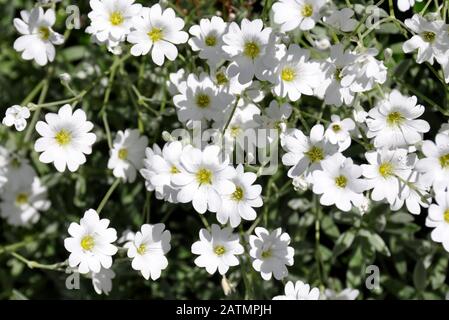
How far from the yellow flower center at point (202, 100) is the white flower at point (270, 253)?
13.1 inches

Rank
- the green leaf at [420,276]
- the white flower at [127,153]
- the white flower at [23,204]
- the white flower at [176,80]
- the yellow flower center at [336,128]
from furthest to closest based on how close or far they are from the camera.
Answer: the white flower at [23,204] → the green leaf at [420,276] → the white flower at [127,153] → the white flower at [176,80] → the yellow flower center at [336,128]

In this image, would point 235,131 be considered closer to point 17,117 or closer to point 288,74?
point 288,74

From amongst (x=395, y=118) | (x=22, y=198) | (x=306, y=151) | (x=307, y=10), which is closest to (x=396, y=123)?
(x=395, y=118)

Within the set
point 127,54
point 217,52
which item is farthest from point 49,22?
point 217,52

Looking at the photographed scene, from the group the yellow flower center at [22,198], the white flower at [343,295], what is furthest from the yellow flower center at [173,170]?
the yellow flower center at [22,198]

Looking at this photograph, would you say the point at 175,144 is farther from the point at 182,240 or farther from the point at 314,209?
the point at 182,240

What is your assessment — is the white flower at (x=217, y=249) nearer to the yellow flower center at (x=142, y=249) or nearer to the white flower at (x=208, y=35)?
the yellow flower center at (x=142, y=249)

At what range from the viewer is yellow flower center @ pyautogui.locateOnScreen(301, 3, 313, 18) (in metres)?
1.64

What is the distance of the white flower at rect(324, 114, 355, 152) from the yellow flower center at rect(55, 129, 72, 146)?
2.07ft

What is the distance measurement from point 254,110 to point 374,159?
368 millimetres

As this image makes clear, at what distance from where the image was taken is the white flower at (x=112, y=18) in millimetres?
1716

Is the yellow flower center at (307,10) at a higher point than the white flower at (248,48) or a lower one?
higher

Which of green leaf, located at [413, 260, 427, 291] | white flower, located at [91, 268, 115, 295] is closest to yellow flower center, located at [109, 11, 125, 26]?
white flower, located at [91, 268, 115, 295]
